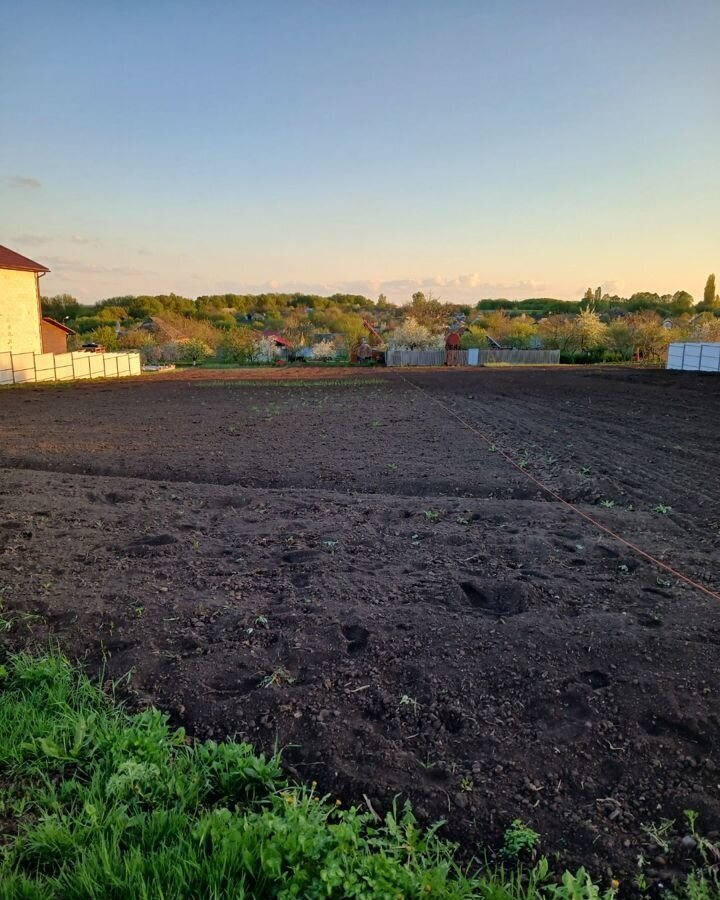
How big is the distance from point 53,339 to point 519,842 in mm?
38960

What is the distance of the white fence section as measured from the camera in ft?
111

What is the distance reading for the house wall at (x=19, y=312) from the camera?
26.5 metres

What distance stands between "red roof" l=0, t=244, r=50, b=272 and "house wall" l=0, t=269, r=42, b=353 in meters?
0.34

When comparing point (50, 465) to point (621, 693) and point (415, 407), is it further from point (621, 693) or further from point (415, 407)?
point (415, 407)

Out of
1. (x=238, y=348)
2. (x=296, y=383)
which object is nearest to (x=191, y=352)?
(x=238, y=348)

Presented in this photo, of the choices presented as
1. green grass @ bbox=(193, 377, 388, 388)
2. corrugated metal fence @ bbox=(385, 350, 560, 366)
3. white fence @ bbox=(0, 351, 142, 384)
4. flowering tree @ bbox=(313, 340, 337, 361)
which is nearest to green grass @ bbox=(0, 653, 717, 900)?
green grass @ bbox=(193, 377, 388, 388)

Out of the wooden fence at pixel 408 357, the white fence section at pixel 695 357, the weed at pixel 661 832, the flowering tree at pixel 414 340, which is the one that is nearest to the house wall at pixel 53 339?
the wooden fence at pixel 408 357

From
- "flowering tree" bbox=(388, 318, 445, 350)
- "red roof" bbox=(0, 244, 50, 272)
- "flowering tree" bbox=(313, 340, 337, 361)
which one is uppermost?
"red roof" bbox=(0, 244, 50, 272)

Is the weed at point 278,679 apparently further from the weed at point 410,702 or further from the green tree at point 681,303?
→ the green tree at point 681,303

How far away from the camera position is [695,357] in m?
35.1

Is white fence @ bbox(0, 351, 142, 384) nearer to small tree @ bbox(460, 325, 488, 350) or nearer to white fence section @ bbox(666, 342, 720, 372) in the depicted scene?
small tree @ bbox(460, 325, 488, 350)

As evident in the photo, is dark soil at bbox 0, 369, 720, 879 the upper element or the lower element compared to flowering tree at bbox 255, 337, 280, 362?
lower

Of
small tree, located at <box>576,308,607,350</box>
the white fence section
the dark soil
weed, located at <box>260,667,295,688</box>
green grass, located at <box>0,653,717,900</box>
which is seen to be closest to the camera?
green grass, located at <box>0,653,717,900</box>

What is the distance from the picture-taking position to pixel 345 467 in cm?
887
